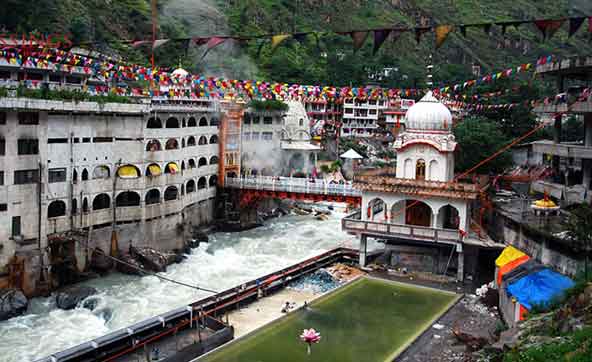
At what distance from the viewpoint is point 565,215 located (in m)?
32.4

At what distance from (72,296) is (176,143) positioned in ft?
55.8

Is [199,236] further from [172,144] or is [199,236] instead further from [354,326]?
[354,326]

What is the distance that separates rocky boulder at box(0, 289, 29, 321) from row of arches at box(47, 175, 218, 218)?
5543 mm

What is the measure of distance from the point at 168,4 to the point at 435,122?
3595 inches

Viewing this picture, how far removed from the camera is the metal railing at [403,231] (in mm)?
36688

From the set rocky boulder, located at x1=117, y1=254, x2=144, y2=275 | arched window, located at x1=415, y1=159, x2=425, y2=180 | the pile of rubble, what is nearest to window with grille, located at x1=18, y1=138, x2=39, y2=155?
rocky boulder, located at x1=117, y1=254, x2=144, y2=275

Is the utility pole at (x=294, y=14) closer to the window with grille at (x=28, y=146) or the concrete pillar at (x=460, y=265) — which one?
the window with grille at (x=28, y=146)

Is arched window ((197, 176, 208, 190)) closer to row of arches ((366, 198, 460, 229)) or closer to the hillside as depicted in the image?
row of arches ((366, 198, 460, 229))

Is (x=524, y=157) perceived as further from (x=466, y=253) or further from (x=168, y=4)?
(x=168, y=4)

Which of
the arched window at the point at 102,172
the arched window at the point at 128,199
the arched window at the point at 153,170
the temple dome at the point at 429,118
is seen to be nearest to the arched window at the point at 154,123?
the arched window at the point at 153,170

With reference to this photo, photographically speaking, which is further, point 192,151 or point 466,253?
point 192,151

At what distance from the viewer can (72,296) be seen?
34.3m

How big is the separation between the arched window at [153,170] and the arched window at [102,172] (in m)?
3.34

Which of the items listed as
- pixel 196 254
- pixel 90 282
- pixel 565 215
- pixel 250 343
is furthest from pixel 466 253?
pixel 90 282
